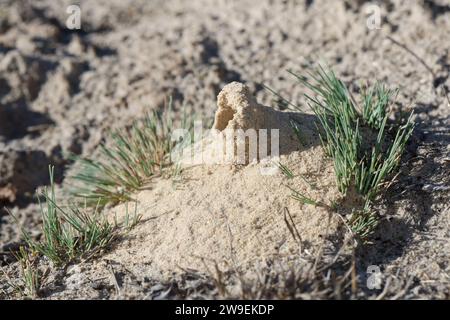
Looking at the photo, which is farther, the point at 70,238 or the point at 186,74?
the point at 186,74

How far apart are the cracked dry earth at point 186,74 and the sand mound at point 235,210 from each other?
0.12 m

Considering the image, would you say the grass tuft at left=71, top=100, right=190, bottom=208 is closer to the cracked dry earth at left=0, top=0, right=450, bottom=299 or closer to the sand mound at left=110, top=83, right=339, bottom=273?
the sand mound at left=110, top=83, right=339, bottom=273

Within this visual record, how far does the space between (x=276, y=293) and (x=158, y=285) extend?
565 mm

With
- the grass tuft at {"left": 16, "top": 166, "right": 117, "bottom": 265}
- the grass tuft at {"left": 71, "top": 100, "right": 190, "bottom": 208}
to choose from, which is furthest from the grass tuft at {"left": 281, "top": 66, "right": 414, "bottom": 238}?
the grass tuft at {"left": 16, "top": 166, "right": 117, "bottom": 265}

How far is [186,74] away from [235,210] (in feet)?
6.02

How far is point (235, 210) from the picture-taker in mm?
3092

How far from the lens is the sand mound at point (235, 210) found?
297cm

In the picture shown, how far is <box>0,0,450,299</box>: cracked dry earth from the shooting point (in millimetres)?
3121

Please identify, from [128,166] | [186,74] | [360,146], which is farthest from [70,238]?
[186,74]

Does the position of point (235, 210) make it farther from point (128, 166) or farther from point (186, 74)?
point (186, 74)

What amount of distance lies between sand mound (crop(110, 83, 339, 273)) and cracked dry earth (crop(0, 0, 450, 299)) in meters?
0.12

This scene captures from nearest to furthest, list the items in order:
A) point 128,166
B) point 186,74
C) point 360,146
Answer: point 360,146, point 128,166, point 186,74

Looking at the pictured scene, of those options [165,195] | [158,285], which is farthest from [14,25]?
[158,285]
